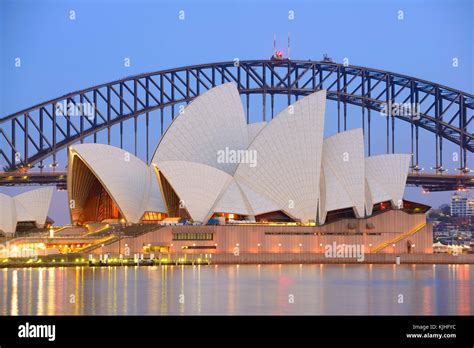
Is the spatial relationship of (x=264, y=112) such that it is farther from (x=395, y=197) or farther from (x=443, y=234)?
(x=443, y=234)

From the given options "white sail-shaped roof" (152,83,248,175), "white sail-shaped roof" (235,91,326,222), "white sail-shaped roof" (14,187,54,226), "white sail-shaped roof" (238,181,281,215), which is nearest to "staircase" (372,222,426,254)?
"white sail-shaped roof" (235,91,326,222)

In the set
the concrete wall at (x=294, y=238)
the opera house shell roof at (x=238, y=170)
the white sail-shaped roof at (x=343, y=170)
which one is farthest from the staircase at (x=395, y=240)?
the white sail-shaped roof at (x=343, y=170)

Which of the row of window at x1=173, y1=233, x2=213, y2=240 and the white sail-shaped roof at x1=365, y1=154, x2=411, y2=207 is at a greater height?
the white sail-shaped roof at x1=365, y1=154, x2=411, y2=207

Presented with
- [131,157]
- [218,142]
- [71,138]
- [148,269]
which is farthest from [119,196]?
[71,138]

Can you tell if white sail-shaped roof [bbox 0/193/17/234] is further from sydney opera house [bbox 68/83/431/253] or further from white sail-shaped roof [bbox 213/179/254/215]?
white sail-shaped roof [bbox 213/179/254/215]

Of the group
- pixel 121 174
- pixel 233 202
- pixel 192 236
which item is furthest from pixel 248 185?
pixel 121 174

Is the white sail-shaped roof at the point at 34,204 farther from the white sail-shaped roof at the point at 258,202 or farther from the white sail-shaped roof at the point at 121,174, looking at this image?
the white sail-shaped roof at the point at 258,202
